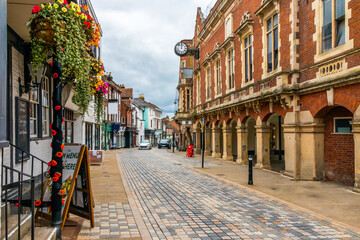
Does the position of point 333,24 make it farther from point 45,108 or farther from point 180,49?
point 180,49

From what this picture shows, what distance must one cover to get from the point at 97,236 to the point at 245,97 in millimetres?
13328

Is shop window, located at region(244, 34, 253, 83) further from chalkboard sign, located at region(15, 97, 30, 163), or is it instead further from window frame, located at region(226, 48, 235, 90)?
chalkboard sign, located at region(15, 97, 30, 163)

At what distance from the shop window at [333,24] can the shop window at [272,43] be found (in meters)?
3.37

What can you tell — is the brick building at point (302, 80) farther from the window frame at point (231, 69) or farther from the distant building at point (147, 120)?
the distant building at point (147, 120)

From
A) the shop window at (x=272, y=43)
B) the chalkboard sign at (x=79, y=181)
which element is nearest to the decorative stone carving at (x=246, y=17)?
the shop window at (x=272, y=43)

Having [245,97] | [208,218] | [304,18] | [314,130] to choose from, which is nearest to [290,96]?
[314,130]

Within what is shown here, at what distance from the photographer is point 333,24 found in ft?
32.8

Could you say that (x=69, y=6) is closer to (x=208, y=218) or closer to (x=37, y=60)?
(x=37, y=60)

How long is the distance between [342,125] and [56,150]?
10.0 m

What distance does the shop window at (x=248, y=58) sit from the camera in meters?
17.0

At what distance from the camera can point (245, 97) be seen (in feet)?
55.3

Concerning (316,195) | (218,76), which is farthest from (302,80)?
(218,76)

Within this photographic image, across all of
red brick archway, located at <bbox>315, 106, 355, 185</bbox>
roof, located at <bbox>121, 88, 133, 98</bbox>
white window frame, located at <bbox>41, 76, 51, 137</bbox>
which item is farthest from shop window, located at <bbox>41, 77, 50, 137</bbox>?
roof, located at <bbox>121, 88, 133, 98</bbox>

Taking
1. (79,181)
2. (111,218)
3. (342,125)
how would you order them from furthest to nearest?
(342,125)
(111,218)
(79,181)
